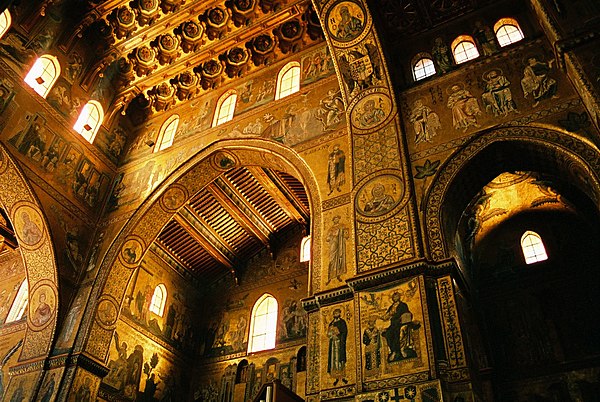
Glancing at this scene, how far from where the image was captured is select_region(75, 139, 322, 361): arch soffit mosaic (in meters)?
10.5

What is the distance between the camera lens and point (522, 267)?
1044 cm

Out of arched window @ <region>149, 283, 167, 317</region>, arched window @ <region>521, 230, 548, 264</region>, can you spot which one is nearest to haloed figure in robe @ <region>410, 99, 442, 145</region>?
arched window @ <region>521, 230, 548, 264</region>

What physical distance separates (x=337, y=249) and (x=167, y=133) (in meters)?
7.33

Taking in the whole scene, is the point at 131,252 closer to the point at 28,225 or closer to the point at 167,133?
the point at 28,225

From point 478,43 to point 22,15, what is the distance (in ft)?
35.0

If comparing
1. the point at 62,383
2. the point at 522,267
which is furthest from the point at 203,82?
the point at 522,267

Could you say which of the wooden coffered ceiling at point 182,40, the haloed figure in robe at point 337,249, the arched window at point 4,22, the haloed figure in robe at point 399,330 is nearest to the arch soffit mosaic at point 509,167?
the haloed figure in robe at point 399,330

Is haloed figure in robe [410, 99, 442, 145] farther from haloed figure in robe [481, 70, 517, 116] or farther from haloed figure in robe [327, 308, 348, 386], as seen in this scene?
haloed figure in robe [327, 308, 348, 386]

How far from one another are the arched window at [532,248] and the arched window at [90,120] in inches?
440

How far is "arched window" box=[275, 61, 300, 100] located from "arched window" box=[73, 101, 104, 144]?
17.3 feet

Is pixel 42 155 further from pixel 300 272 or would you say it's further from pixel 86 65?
pixel 300 272

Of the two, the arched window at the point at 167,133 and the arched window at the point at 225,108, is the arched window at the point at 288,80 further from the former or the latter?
the arched window at the point at 167,133

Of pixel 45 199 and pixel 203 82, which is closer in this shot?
pixel 45 199

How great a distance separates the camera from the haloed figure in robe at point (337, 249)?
812 cm
